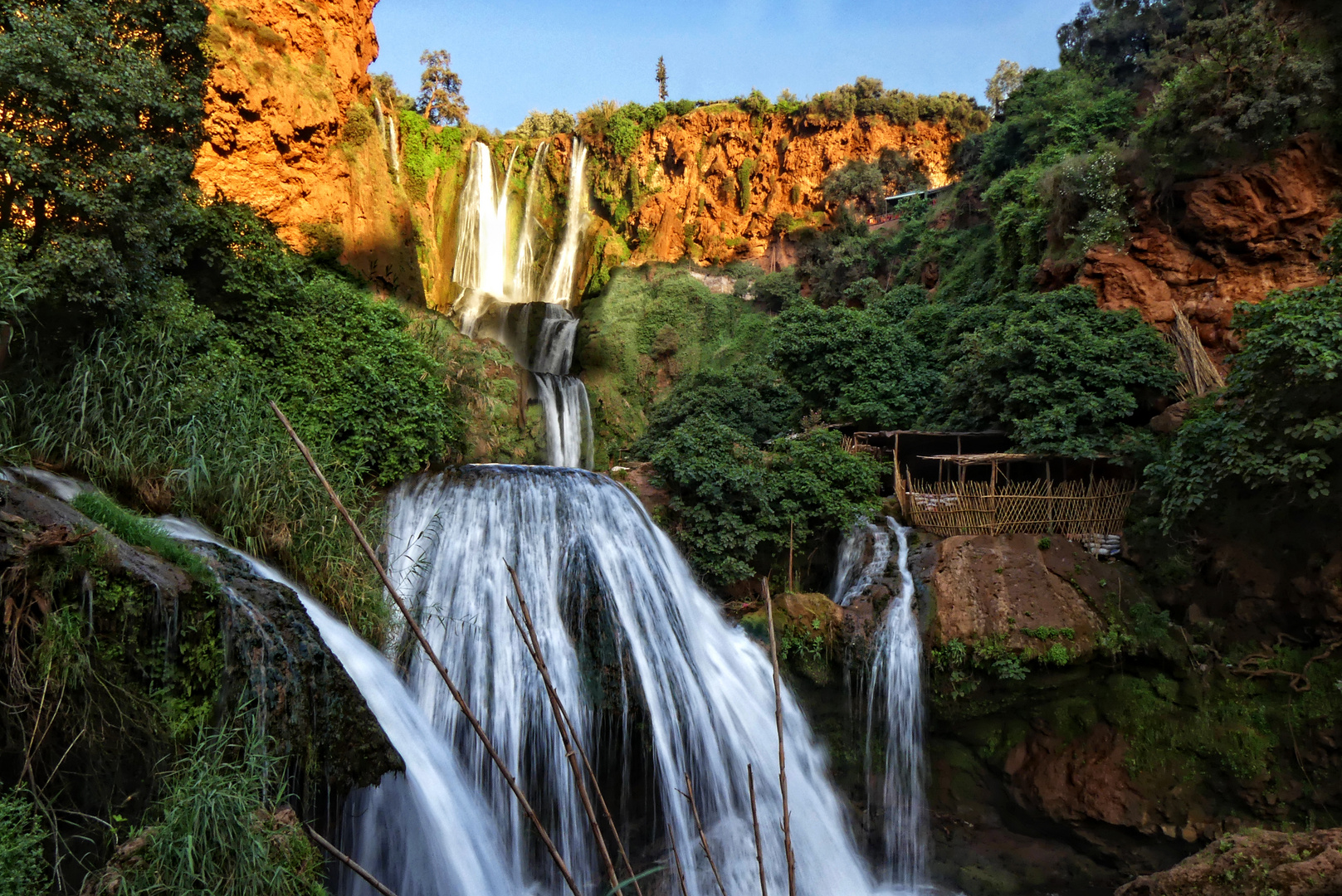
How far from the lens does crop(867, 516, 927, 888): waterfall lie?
9.14 meters

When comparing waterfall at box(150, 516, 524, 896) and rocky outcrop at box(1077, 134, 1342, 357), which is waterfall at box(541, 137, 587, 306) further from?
waterfall at box(150, 516, 524, 896)

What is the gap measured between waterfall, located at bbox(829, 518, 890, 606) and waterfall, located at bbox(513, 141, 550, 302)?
17.7 metres

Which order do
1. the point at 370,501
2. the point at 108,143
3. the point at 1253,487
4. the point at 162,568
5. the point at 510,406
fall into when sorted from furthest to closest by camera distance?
the point at 510,406
the point at 370,501
the point at 1253,487
the point at 108,143
the point at 162,568

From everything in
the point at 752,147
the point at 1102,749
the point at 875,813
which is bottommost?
the point at 875,813

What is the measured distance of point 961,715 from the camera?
9469mm

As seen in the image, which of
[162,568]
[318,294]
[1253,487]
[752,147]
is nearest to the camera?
[162,568]

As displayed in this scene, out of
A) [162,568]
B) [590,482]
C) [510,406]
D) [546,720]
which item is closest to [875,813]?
[546,720]

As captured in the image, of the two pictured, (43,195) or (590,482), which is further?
(590,482)

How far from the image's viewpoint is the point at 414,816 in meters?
5.19

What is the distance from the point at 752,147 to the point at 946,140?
8.37m

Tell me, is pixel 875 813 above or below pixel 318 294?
below

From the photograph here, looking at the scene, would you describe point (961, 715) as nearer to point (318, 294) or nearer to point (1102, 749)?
point (1102, 749)

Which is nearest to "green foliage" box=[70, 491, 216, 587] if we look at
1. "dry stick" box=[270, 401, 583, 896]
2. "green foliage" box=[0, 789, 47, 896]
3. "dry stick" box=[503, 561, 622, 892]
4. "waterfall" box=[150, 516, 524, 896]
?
"waterfall" box=[150, 516, 524, 896]

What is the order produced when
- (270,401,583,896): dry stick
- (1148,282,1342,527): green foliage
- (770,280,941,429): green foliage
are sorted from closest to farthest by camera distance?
(270,401,583,896): dry stick < (1148,282,1342,527): green foliage < (770,280,941,429): green foliage
